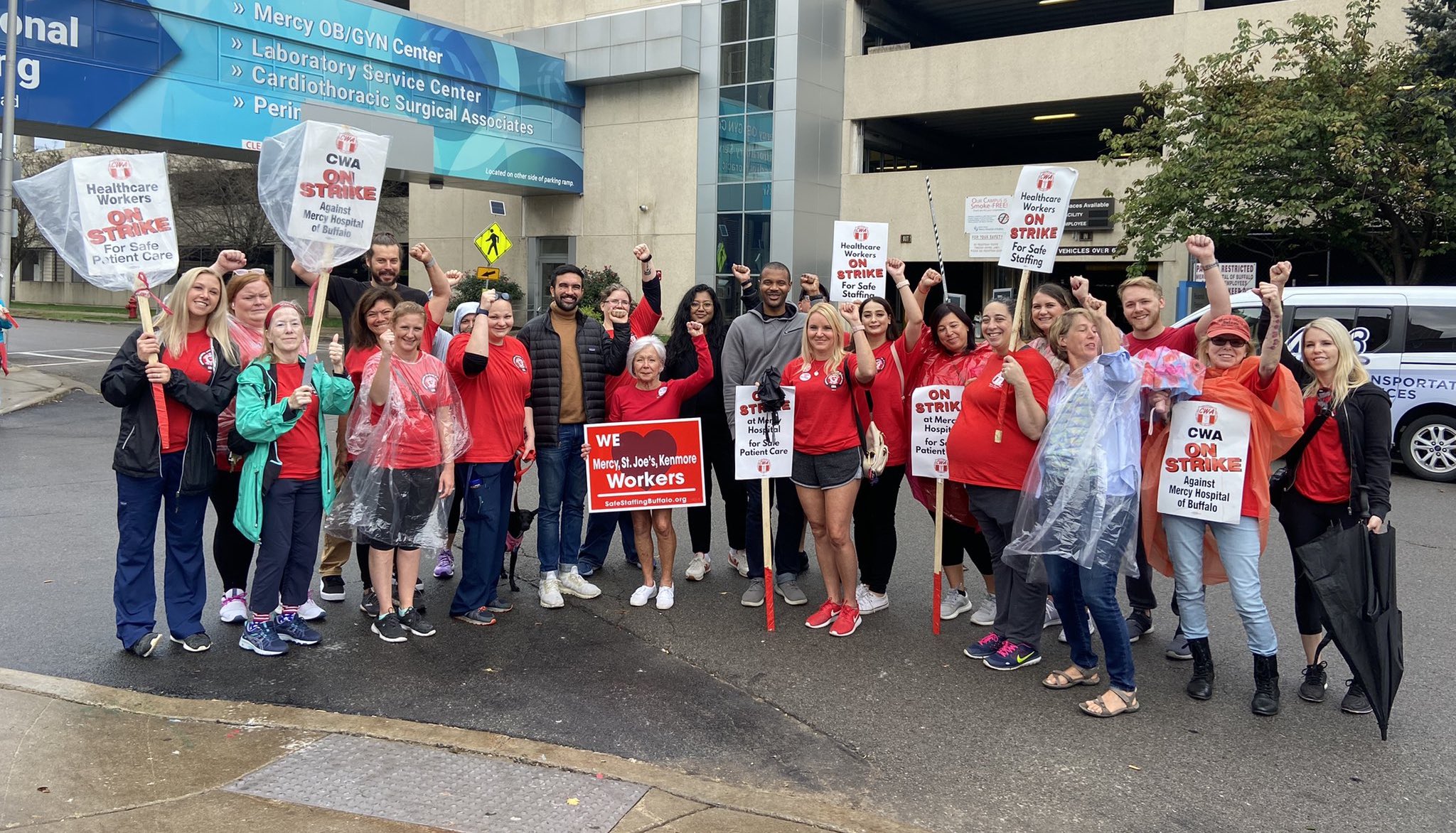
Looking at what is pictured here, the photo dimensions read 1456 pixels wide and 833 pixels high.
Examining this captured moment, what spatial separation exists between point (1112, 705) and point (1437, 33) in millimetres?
15807

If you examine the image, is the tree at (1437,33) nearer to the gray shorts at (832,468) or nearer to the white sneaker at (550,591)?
Result: the gray shorts at (832,468)

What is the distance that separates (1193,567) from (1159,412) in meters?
0.75

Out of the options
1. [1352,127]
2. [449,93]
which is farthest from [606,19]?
[1352,127]

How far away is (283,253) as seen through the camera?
49.5 m

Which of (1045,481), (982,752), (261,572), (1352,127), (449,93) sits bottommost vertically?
(982,752)

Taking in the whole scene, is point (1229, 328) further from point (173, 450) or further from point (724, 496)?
point (173, 450)

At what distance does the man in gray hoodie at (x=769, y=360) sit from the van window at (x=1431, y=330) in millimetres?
8388

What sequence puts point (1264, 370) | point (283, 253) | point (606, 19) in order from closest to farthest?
point (1264, 370) < point (606, 19) < point (283, 253)

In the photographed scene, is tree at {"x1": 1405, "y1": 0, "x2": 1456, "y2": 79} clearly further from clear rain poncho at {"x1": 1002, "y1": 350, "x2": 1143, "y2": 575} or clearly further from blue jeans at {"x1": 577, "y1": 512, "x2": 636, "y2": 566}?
blue jeans at {"x1": 577, "y1": 512, "x2": 636, "y2": 566}

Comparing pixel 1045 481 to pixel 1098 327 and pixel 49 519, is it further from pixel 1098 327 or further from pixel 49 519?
pixel 49 519

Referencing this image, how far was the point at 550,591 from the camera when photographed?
6.45 meters

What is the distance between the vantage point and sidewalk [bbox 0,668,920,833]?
3656 mm

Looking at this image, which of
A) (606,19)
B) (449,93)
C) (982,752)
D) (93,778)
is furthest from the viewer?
(606,19)

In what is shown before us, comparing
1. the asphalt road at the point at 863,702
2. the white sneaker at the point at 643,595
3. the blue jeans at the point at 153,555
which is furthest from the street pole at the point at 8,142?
the white sneaker at the point at 643,595
